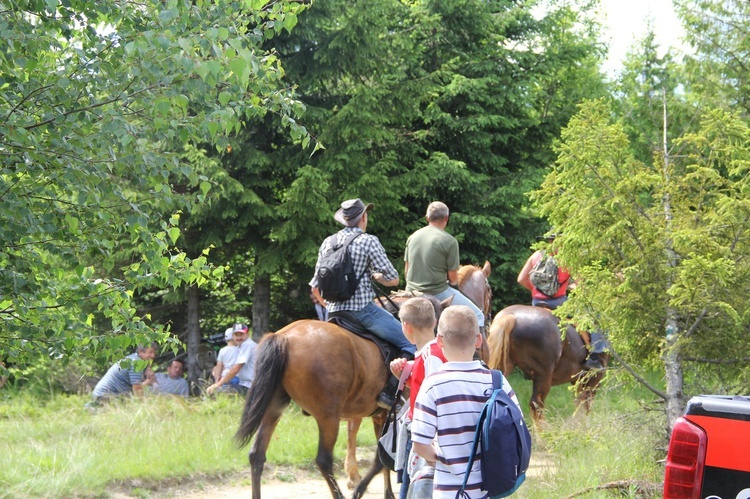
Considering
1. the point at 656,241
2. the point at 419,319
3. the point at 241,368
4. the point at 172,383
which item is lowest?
the point at 172,383

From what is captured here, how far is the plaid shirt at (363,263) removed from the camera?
7.90m

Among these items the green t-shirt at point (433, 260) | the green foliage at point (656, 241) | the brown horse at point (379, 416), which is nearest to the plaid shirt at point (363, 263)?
the brown horse at point (379, 416)

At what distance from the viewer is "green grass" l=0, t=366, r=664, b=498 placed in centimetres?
721

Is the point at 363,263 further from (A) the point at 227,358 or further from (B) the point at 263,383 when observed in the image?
(A) the point at 227,358

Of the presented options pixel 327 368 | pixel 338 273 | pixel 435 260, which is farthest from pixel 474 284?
pixel 327 368

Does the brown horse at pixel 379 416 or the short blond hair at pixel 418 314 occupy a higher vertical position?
the short blond hair at pixel 418 314

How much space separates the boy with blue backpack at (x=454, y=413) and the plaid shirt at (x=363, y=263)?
3.50 meters

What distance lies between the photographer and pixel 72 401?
538 inches

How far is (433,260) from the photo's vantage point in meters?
9.21

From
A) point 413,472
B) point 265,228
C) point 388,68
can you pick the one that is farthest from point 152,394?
point 413,472

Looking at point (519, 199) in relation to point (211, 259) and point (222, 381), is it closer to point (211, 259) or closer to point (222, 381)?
point (211, 259)

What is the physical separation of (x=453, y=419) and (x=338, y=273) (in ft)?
12.3

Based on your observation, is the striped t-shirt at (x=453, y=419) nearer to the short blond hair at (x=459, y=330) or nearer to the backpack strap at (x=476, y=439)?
the backpack strap at (x=476, y=439)

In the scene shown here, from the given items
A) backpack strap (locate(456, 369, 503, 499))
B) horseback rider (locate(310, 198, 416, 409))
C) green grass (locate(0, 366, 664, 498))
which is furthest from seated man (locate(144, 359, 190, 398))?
backpack strap (locate(456, 369, 503, 499))
